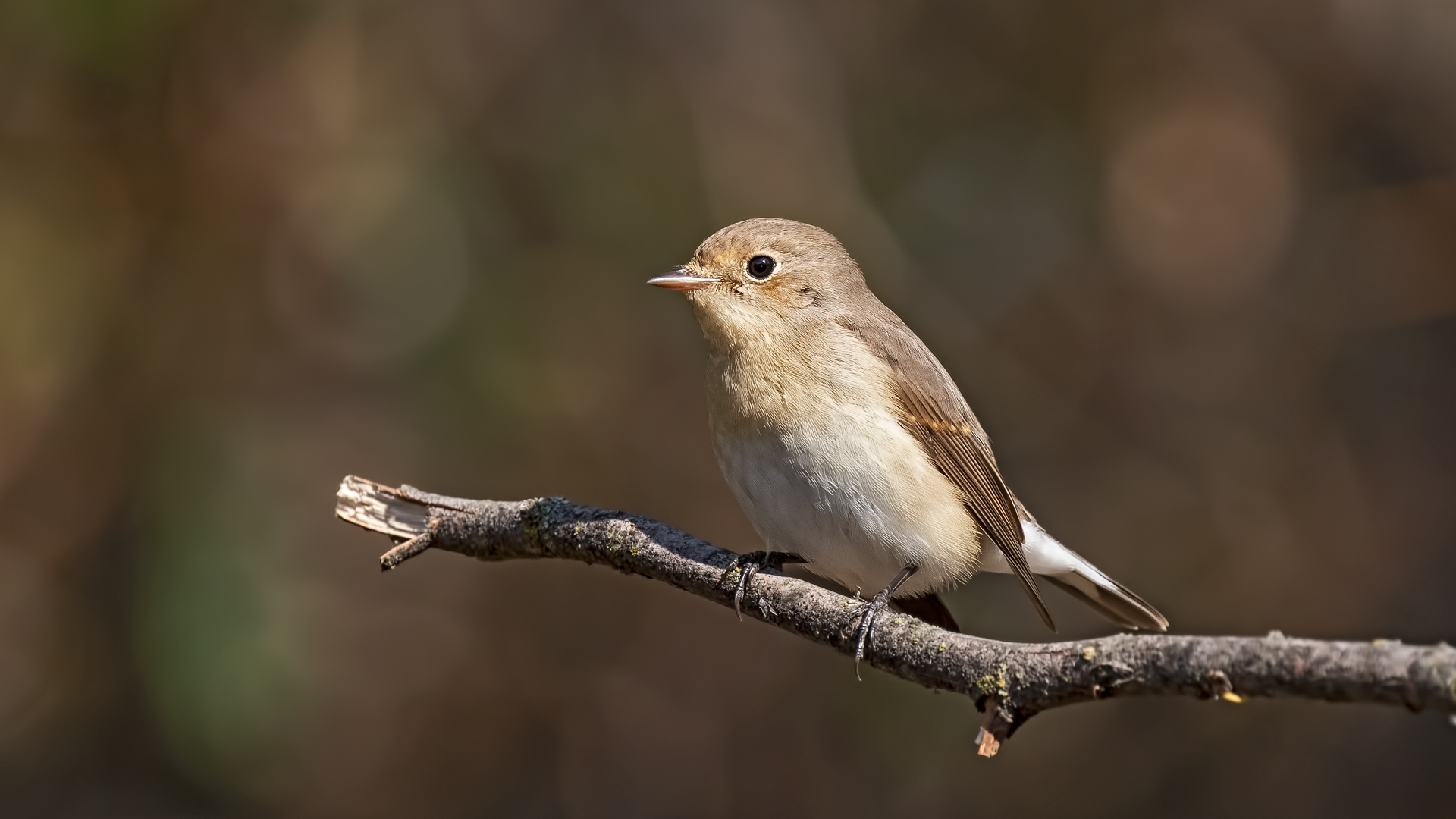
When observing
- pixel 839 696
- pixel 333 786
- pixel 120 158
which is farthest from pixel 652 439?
pixel 120 158

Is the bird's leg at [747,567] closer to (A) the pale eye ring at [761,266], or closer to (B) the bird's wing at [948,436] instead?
(B) the bird's wing at [948,436]

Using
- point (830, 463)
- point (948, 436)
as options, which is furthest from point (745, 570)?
point (948, 436)

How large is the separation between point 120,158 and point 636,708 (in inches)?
144

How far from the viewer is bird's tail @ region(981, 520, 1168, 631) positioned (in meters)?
4.25

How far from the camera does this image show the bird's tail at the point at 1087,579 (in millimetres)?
4250

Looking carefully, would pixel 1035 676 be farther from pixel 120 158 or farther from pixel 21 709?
pixel 21 709

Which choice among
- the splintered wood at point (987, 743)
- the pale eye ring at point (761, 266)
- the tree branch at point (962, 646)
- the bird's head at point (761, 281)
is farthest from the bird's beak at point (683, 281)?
the splintered wood at point (987, 743)

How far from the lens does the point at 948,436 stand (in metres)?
4.06

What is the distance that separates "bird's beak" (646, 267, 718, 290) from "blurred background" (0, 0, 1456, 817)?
1.98m

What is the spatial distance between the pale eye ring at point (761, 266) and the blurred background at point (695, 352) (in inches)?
80.8

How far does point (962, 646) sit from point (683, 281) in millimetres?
1769

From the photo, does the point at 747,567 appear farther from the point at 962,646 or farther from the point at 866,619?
the point at 962,646

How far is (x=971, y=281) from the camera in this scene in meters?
6.55

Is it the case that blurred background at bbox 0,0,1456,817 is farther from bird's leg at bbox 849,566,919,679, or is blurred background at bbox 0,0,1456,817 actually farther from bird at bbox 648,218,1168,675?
bird's leg at bbox 849,566,919,679
